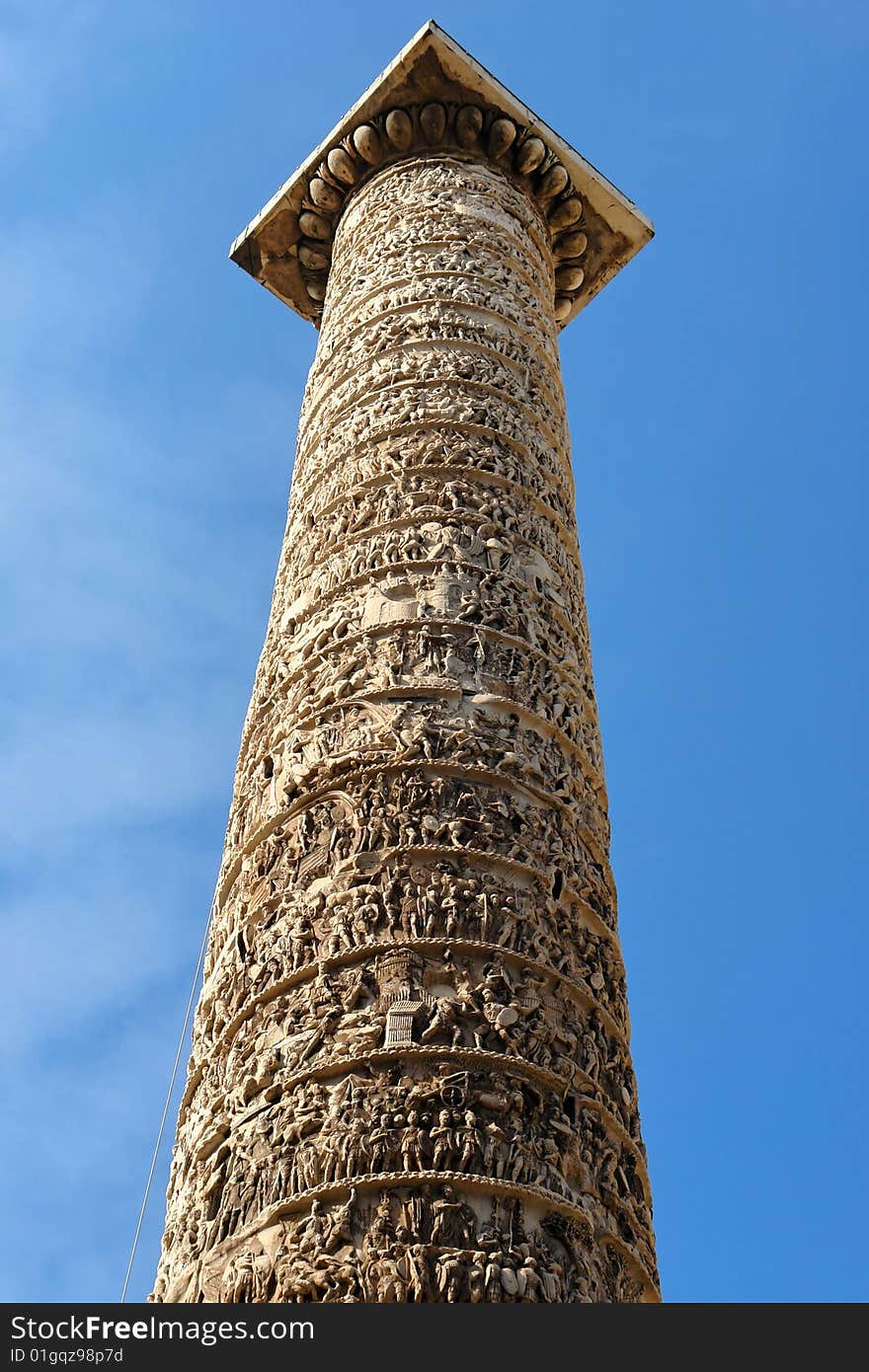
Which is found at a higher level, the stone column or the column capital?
the column capital

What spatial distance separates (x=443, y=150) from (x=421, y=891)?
16.6 ft

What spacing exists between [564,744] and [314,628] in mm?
871

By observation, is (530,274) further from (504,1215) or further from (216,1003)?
(504,1215)

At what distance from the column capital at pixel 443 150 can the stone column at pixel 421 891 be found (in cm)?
171

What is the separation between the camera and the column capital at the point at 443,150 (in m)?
7.61

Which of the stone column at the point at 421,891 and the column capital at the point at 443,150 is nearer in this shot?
the stone column at the point at 421,891

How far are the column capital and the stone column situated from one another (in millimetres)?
1707

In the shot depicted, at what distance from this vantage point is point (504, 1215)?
3051mm

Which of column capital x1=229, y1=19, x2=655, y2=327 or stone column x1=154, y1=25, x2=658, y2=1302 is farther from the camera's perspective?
column capital x1=229, y1=19, x2=655, y2=327

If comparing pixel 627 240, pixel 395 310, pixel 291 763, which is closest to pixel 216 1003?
pixel 291 763

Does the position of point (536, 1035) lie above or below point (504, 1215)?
above

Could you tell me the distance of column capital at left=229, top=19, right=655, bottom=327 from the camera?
7609 mm

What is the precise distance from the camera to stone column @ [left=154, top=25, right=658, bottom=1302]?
10.1 ft

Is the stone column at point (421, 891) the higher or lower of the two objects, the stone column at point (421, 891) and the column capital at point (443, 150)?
the lower
